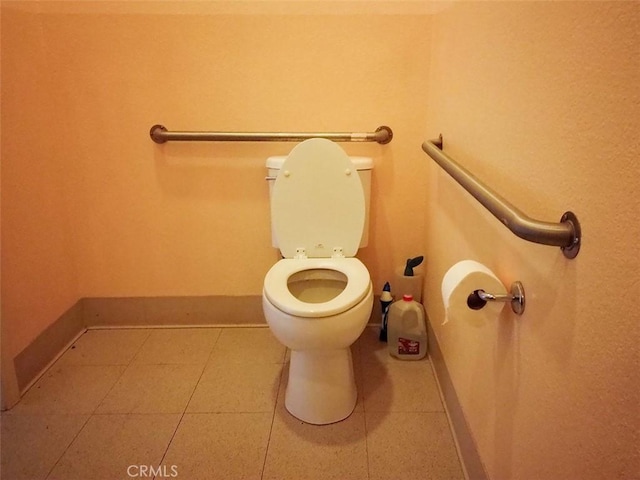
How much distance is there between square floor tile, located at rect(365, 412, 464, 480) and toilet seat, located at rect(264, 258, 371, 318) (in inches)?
16.6

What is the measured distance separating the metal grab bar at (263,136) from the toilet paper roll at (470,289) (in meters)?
0.89

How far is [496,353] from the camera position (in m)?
0.98

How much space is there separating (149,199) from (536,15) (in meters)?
1.52

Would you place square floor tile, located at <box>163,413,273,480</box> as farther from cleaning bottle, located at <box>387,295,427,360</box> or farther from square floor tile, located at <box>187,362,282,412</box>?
cleaning bottle, located at <box>387,295,427,360</box>

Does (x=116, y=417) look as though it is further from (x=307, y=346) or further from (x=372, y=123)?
(x=372, y=123)

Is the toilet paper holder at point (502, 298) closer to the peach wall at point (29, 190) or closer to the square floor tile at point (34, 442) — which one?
the square floor tile at point (34, 442)

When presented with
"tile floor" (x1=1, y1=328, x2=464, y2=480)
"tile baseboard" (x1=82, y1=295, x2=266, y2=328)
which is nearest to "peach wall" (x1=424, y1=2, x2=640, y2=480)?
"tile floor" (x1=1, y1=328, x2=464, y2=480)

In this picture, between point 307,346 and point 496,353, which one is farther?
point 307,346

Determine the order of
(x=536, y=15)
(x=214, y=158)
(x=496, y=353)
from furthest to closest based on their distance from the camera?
(x=214, y=158) < (x=496, y=353) < (x=536, y=15)

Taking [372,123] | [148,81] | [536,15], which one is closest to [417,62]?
[372,123]

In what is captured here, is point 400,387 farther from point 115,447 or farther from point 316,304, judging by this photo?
point 115,447

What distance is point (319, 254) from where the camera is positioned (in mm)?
1598

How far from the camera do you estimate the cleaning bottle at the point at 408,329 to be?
5.52 feet
